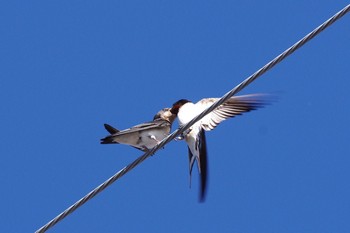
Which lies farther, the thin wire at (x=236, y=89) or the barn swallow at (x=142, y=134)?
the barn swallow at (x=142, y=134)

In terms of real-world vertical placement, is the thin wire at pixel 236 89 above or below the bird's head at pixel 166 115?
below

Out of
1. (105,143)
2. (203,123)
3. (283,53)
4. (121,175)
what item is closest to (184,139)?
(203,123)

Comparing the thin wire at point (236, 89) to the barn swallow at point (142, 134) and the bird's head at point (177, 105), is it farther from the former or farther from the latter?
the bird's head at point (177, 105)

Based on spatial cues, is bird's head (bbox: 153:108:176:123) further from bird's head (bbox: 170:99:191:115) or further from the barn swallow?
the barn swallow

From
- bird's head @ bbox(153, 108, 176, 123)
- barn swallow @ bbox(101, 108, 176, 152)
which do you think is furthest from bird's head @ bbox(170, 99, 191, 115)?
barn swallow @ bbox(101, 108, 176, 152)

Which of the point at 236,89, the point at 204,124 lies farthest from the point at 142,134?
the point at 236,89

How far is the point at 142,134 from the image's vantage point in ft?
27.2

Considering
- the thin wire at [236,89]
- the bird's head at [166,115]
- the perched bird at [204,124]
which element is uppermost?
the bird's head at [166,115]

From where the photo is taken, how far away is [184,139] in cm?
851

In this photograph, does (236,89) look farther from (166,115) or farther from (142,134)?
(166,115)

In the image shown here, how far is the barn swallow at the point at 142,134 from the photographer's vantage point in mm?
8133

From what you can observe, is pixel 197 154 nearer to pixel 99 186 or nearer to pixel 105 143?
pixel 105 143

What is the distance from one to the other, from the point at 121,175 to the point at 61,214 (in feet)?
1.65

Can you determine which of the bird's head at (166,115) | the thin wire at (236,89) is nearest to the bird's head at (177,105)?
the bird's head at (166,115)
